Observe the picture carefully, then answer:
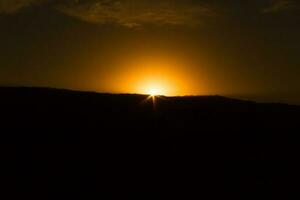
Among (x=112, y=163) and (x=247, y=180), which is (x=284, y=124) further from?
(x=112, y=163)

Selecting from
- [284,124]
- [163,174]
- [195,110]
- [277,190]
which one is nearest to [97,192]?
→ [163,174]

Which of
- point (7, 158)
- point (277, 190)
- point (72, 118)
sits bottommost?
point (277, 190)

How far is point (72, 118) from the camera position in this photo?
76.2ft

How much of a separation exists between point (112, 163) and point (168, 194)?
2.29 meters

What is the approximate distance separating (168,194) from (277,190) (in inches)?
159

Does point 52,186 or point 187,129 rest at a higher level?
point 187,129

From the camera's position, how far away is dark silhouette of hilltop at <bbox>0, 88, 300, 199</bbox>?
19.5 m

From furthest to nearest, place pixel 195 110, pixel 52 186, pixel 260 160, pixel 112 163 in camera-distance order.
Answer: pixel 195 110, pixel 260 160, pixel 112 163, pixel 52 186

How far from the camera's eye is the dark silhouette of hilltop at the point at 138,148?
19.5m

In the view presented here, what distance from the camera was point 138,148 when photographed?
21906 mm

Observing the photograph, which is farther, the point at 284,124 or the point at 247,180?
the point at 284,124

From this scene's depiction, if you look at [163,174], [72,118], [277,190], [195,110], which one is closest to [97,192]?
[163,174]

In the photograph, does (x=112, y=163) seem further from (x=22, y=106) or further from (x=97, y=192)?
(x=22, y=106)

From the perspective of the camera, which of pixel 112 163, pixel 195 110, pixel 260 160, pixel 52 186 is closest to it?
pixel 52 186
